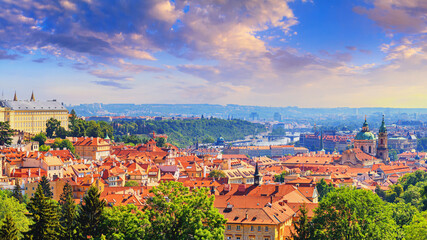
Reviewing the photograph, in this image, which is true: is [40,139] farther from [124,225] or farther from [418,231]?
[418,231]

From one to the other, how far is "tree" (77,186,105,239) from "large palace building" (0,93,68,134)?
10759cm

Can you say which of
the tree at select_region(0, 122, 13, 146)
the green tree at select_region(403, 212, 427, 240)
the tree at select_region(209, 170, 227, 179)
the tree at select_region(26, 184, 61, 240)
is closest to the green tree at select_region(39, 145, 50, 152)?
the tree at select_region(0, 122, 13, 146)

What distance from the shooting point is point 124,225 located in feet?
142

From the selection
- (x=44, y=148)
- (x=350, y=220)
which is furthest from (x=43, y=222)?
(x=44, y=148)

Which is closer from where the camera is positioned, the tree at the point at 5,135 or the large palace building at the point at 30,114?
the tree at the point at 5,135

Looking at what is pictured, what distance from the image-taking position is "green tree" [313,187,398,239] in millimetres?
52062

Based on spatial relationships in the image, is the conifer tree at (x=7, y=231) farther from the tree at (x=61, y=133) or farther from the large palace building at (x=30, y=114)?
the large palace building at (x=30, y=114)

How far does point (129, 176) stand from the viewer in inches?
4336

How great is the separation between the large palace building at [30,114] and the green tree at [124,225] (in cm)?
10863

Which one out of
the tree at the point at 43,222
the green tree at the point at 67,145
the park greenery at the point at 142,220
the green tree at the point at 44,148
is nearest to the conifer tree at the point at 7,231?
the park greenery at the point at 142,220

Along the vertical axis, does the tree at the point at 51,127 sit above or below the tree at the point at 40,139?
above

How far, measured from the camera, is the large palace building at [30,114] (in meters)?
149

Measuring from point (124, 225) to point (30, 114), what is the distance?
4695 inches

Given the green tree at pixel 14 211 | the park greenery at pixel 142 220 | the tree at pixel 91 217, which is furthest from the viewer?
the green tree at pixel 14 211
